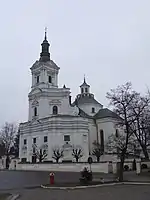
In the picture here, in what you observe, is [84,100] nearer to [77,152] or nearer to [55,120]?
[55,120]

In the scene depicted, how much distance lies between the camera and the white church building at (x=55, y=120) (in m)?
66.1

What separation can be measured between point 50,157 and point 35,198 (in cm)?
4910

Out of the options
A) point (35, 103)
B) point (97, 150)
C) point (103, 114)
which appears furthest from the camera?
point (103, 114)

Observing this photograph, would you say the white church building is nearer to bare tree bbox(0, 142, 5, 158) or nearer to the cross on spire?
the cross on spire

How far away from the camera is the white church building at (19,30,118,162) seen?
217 ft

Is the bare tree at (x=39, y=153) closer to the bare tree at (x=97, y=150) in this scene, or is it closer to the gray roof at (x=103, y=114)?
the bare tree at (x=97, y=150)

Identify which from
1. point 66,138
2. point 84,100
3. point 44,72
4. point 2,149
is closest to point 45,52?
point 44,72

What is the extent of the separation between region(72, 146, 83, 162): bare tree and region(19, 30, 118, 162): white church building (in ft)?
2.31

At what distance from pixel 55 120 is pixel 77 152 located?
9.03m

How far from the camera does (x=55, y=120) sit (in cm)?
6619

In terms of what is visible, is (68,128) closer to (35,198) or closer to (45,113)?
(45,113)

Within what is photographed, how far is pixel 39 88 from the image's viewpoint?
7281cm

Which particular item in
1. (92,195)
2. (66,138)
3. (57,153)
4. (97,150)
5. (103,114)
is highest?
(103,114)

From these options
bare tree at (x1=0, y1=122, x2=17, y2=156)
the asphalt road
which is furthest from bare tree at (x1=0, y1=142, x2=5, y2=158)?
the asphalt road
